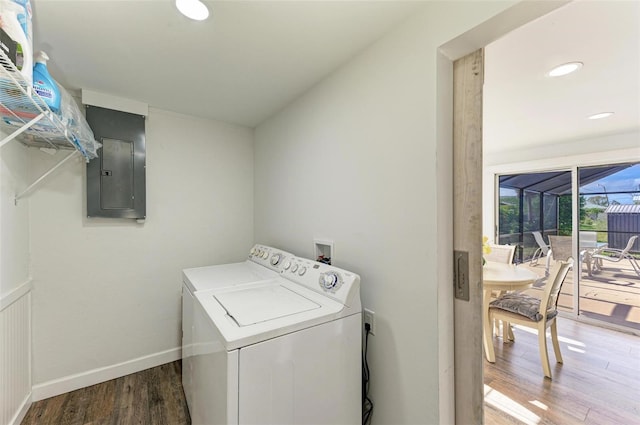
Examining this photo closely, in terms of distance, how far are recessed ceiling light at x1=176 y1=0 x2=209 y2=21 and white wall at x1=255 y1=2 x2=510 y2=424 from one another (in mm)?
788

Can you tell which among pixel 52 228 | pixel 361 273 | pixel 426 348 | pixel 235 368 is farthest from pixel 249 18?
pixel 52 228

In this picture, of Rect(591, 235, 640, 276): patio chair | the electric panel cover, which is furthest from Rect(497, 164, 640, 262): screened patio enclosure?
the electric panel cover

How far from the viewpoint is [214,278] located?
5.82 feet

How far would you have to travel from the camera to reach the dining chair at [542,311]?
2.24m

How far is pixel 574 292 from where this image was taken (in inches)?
137

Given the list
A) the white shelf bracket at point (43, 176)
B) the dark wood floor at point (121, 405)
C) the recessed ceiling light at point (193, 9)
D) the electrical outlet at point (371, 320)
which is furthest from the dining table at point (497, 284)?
the white shelf bracket at point (43, 176)

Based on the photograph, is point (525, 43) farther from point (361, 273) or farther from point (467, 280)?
point (361, 273)

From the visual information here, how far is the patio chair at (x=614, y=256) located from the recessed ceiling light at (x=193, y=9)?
4.84 meters

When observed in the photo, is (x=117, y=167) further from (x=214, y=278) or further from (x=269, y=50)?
(x=269, y=50)

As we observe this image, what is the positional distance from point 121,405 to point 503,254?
13.3 feet

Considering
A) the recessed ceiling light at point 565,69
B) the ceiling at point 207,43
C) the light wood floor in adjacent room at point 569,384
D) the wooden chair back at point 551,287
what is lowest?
the light wood floor in adjacent room at point 569,384

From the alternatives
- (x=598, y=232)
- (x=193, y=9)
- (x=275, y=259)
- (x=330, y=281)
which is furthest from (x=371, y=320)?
(x=598, y=232)

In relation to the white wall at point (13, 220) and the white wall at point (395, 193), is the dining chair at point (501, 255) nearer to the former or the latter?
the white wall at point (395, 193)

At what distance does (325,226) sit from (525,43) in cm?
159
